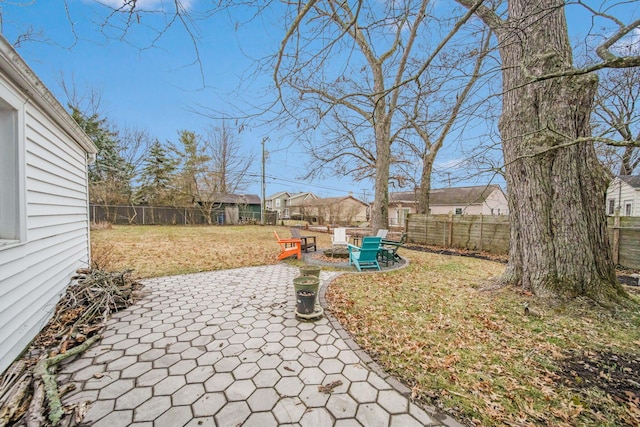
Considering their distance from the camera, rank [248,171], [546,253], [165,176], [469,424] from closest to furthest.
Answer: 1. [469,424]
2. [546,253]
3. [165,176]
4. [248,171]

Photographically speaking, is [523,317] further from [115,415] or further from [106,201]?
[106,201]

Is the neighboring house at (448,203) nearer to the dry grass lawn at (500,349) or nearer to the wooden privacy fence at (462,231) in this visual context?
the wooden privacy fence at (462,231)

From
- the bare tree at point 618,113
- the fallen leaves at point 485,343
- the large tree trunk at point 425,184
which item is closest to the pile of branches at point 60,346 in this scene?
the fallen leaves at point 485,343

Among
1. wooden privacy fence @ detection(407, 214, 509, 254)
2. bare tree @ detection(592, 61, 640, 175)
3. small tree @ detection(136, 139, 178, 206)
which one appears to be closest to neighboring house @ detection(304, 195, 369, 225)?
wooden privacy fence @ detection(407, 214, 509, 254)

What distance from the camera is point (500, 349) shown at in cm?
270

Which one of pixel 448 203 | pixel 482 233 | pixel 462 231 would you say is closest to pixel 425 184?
pixel 462 231

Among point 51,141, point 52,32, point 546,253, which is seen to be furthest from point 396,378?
point 51,141

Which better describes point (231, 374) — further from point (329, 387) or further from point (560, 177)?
point (560, 177)

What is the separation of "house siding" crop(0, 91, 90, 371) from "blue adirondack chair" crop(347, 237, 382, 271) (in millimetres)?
5431

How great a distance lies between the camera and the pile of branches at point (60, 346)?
174 cm

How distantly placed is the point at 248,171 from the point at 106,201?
10.6m

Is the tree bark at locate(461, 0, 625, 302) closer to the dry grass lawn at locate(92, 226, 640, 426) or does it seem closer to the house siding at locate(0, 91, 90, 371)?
the dry grass lawn at locate(92, 226, 640, 426)

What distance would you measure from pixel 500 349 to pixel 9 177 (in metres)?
5.50

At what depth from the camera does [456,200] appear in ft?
84.0
